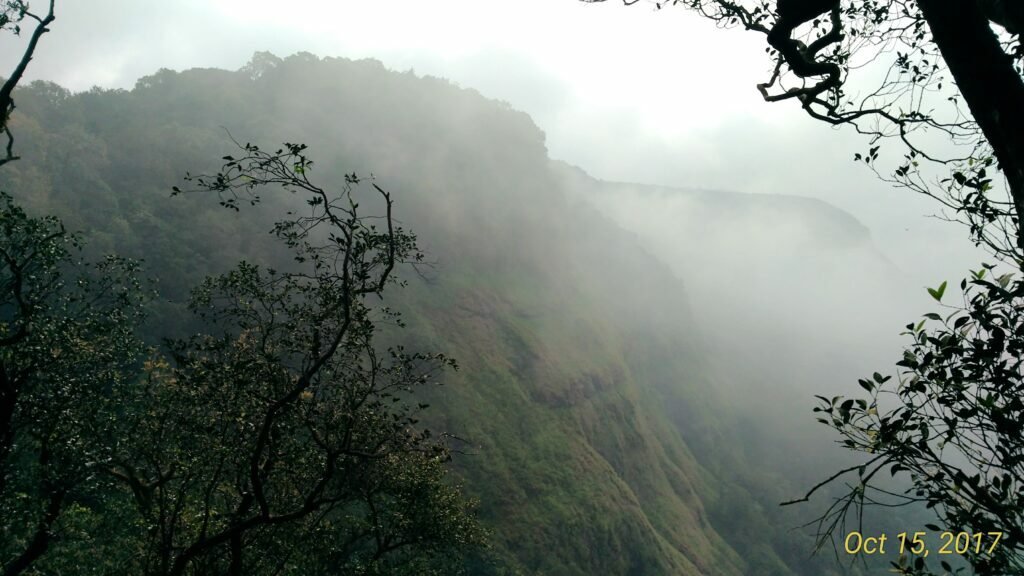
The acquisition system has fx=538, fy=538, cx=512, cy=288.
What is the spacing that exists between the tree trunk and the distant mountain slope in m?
46.6

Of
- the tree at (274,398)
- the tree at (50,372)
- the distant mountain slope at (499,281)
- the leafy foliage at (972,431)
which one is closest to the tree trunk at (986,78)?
the leafy foliage at (972,431)

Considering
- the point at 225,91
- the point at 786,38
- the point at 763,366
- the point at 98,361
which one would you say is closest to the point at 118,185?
the point at 225,91

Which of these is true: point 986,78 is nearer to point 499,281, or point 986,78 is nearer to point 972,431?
point 972,431

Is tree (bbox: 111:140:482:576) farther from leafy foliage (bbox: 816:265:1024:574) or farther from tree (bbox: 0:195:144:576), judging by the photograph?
leafy foliage (bbox: 816:265:1024:574)

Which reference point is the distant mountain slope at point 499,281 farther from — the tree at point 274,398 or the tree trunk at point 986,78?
the tree trunk at point 986,78

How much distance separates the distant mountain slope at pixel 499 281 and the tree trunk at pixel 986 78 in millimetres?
46562

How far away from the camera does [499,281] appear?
360 feet

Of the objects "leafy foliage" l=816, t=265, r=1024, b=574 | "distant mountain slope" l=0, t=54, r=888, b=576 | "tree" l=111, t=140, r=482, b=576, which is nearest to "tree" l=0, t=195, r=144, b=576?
"tree" l=111, t=140, r=482, b=576

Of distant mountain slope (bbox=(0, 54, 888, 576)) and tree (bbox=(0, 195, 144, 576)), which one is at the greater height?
distant mountain slope (bbox=(0, 54, 888, 576))

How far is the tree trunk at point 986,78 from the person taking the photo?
4402mm

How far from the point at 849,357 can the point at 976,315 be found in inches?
7301

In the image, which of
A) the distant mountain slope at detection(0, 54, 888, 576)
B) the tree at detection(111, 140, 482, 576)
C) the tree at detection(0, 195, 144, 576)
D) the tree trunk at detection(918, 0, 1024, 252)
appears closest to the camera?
the tree trunk at detection(918, 0, 1024, 252)

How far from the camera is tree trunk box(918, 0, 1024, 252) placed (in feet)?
14.4

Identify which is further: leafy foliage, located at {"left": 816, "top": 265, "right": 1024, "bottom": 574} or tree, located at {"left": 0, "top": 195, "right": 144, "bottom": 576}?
tree, located at {"left": 0, "top": 195, "right": 144, "bottom": 576}
